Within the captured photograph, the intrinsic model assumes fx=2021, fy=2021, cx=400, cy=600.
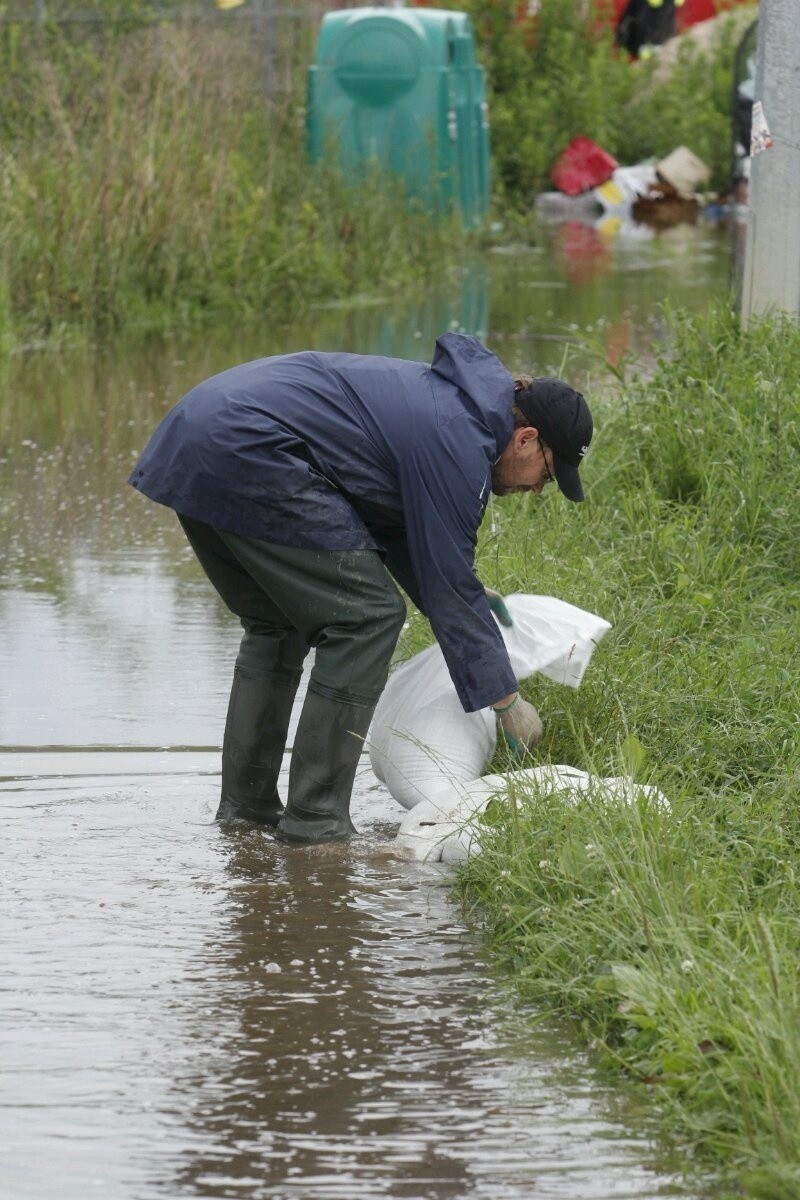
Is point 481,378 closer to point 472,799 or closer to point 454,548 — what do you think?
point 454,548

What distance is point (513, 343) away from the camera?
12.3m

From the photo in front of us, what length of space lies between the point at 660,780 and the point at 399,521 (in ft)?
3.06

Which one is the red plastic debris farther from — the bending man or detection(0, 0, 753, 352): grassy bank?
the bending man

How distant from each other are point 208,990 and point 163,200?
358 inches

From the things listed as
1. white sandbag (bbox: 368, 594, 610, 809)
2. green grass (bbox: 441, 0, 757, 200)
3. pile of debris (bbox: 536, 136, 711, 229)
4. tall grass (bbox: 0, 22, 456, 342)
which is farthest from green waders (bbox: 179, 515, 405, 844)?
pile of debris (bbox: 536, 136, 711, 229)

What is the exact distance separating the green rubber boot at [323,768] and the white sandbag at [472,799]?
17 centimetres

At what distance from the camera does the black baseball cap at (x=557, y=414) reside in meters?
4.64

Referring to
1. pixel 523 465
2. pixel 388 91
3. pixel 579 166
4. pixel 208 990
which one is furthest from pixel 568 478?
pixel 579 166

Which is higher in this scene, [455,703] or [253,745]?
[455,703]

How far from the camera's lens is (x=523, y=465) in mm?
4723

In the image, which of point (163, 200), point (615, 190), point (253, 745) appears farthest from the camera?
point (615, 190)

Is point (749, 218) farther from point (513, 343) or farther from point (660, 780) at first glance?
point (513, 343)

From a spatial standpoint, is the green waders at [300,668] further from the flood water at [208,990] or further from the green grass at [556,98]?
the green grass at [556,98]

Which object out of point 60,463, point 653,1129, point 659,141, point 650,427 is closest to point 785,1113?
point 653,1129
